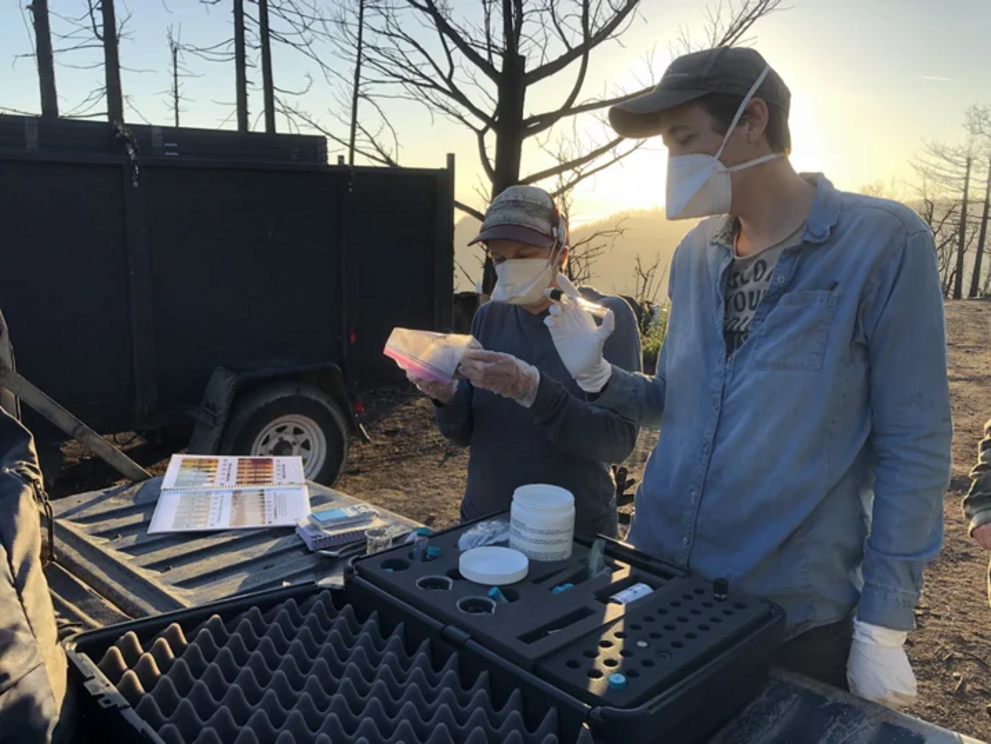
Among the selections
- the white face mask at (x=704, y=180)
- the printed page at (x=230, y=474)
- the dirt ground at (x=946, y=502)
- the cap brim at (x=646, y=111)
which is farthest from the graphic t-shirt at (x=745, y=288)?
the dirt ground at (x=946, y=502)

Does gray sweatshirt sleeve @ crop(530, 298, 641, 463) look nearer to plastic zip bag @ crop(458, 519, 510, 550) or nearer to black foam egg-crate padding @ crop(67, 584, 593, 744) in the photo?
plastic zip bag @ crop(458, 519, 510, 550)

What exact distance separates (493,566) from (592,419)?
860 millimetres

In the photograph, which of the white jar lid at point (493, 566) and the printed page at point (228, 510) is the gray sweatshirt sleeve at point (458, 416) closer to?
the printed page at point (228, 510)

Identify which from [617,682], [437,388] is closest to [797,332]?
[617,682]

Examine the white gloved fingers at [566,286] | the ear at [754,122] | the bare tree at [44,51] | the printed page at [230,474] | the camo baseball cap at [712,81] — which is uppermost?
the bare tree at [44,51]

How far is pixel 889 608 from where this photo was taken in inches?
56.1

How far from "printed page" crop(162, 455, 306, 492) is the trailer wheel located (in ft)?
7.29

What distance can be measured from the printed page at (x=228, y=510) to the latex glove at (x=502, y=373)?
637 millimetres

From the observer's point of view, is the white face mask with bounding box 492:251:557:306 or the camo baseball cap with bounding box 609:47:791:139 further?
the white face mask with bounding box 492:251:557:306

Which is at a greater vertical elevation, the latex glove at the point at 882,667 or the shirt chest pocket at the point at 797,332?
the shirt chest pocket at the point at 797,332

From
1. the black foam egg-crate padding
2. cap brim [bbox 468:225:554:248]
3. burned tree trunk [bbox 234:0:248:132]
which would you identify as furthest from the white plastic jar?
burned tree trunk [bbox 234:0:248:132]

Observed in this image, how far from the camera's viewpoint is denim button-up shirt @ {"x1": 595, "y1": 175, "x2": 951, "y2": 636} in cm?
144

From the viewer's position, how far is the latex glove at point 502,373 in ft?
6.12

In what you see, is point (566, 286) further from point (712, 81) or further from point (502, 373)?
point (712, 81)
